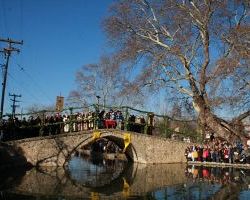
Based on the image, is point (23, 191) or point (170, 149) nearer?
point (23, 191)

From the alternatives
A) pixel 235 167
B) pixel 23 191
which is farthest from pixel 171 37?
pixel 23 191

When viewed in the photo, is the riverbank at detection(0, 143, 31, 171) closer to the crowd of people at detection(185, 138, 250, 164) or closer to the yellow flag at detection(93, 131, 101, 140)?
the yellow flag at detection(93, 131, 101, 140)

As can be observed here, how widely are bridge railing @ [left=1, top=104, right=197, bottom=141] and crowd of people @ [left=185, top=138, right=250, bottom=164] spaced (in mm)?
1506

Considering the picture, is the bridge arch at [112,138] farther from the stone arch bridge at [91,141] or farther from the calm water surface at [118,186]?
the calm water surface at [118,186]

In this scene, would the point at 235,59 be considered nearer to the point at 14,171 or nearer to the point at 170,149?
the point at 170,149

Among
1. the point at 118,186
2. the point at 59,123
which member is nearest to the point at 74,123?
the point at 59,123

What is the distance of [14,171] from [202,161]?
36.4 feet

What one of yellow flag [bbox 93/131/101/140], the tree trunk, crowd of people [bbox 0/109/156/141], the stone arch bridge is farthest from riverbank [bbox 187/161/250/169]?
yellow flag [bbox 93/131/101/140]

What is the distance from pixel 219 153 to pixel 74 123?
8247 millimetres

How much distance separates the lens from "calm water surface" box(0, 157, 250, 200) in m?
12.6

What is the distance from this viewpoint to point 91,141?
22.7m

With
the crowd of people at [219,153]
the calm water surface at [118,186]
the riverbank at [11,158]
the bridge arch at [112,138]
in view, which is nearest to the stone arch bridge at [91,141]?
the bridge arch at [112,138]

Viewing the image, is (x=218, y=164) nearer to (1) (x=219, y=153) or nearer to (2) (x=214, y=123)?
(1) (x=219, y=153)

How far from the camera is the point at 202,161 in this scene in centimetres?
2538
